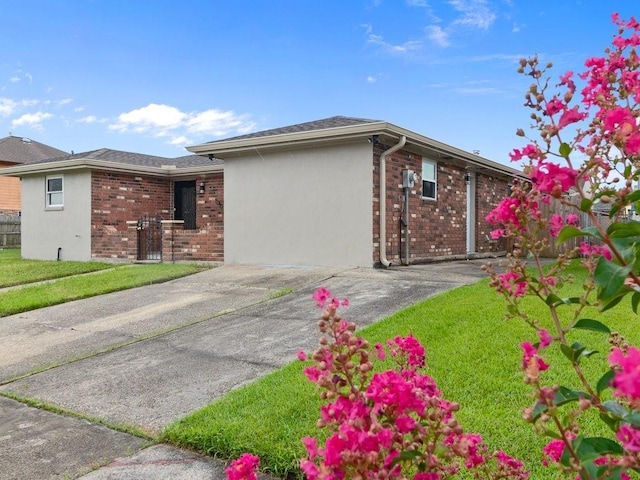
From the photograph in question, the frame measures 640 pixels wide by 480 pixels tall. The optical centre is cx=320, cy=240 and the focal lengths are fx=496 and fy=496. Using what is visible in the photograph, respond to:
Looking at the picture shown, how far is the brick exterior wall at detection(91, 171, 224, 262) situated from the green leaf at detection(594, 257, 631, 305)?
1113 centimetres

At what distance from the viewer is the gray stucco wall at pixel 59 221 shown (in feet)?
46.4

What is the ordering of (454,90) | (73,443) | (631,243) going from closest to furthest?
(631,243)
(73,443)
(454,90)

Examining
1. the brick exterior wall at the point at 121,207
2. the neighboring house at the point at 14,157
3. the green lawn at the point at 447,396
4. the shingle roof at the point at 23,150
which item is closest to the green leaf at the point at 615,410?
the green lawn at the point at 447,396

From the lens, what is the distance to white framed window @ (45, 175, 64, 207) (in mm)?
14961

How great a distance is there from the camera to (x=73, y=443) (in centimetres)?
325

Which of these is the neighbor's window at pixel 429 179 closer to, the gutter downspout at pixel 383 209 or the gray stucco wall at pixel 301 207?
the gutter downspout at pixel 383 209

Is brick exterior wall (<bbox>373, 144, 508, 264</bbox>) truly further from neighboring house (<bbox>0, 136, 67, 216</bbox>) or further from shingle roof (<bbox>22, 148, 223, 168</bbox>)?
neighboring house (<bbox>0, 136, 67, 216</bbox>)

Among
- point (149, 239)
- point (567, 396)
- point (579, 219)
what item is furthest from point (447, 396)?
point (149, 239)

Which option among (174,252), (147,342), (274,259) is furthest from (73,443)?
(174,252)

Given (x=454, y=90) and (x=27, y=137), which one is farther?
(x=27, y=137)

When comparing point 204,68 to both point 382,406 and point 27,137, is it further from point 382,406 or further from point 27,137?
point 27,137

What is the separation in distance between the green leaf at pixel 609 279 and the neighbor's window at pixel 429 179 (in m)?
10.5

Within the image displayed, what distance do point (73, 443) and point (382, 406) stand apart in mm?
2874

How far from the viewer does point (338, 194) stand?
1010cm
